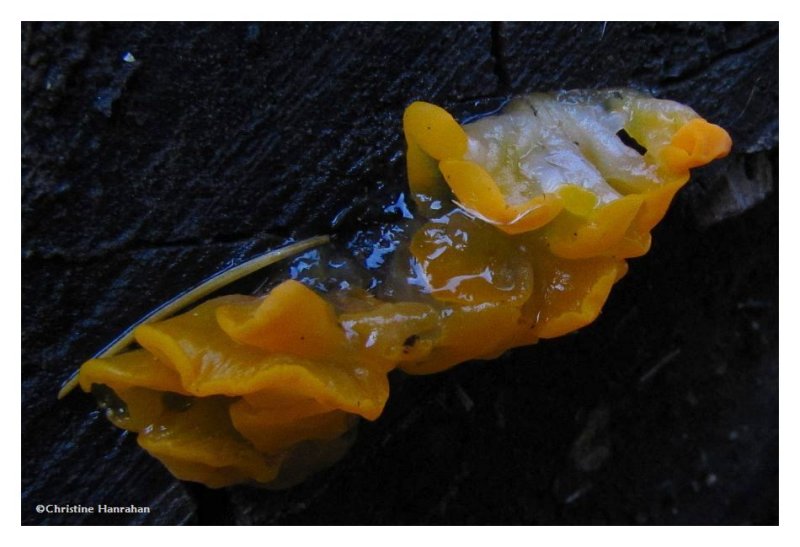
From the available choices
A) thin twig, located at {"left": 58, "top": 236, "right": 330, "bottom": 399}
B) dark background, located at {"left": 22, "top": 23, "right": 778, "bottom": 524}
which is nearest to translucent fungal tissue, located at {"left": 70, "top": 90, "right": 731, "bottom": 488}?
thin twig, located at {"left": 58, "top": 236, "right": 330, "bottom": 399}

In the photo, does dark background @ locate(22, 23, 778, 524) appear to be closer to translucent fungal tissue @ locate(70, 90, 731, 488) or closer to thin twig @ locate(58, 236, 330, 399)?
thin twig @ locate(58, 236, 330, 399)

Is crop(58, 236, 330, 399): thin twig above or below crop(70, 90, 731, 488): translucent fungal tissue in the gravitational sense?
above

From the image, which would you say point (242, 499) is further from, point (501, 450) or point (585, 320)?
point (585, 320)

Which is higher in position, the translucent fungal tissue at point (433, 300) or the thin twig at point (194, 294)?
the thin twig at point (194, 294)

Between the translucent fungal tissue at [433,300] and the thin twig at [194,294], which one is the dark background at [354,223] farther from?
the translucent fungal tissue at [433,300]

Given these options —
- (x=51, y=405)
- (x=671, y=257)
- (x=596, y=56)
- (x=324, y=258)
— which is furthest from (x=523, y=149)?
(x=51, y=405)

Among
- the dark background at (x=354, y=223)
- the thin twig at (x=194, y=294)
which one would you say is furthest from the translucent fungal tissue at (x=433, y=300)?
the dark background at (x=354, y=223)

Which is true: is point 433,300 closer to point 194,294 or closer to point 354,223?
point 354,223
